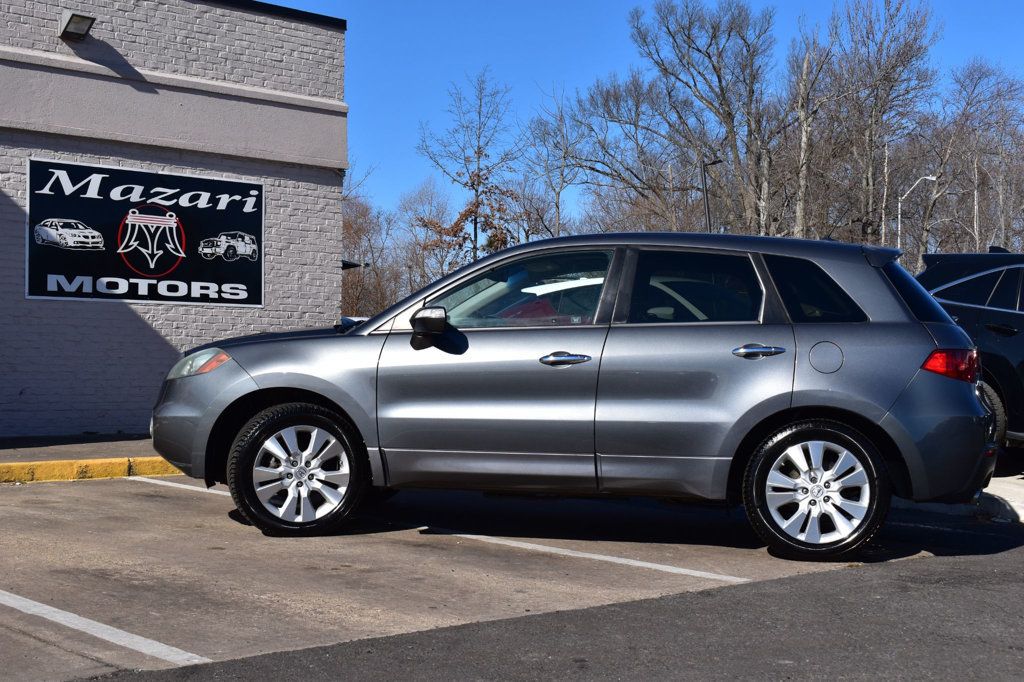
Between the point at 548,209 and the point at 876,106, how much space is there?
442 inches

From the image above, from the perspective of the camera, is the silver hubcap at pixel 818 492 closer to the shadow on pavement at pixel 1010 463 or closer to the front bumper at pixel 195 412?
the front bumper at pixel 195 412

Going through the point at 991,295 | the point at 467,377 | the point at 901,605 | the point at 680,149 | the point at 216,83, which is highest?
the point at 680,149

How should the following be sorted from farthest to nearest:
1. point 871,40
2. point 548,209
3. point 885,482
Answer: point 548,209, point 871,40, point 885,482

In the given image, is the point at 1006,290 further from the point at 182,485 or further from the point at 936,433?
the point at 182,485

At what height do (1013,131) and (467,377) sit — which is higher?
(1013,131)

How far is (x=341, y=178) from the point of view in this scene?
1472cm

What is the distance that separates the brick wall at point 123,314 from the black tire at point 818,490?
8.66 m

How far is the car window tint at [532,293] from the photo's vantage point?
21.1 ft

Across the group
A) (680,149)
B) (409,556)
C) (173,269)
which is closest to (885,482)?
(409,556)

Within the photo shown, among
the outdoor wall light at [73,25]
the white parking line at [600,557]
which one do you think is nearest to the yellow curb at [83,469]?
the white parking line at [600,557]

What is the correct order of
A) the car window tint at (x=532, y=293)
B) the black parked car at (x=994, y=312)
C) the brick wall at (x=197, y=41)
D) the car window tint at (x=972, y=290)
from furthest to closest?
the brick wall at (x=197, y=41), the car window tint at (x=972, y=290), the black parked car at (x=994, y=312), the car window tint at (x=532, y=293)

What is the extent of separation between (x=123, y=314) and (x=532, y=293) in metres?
7.75

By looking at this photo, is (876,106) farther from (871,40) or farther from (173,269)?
(173,269)

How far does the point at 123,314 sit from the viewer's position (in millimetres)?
12844
